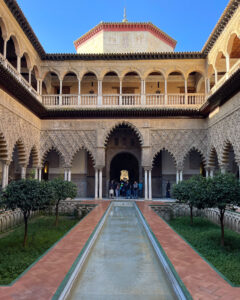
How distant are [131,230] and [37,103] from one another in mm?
7972

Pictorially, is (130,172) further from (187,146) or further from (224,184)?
(224,184)

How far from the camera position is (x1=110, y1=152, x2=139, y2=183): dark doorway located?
17984 millimetres

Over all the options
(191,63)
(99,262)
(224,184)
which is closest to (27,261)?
(99,262)

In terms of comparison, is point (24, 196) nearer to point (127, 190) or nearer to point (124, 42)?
point (127, 190)

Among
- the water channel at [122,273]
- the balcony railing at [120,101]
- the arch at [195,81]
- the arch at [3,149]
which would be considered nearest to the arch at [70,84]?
the balcony railing at [120,101]

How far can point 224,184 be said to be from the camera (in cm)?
578

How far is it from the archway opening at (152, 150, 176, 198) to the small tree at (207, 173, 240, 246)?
9783 mm

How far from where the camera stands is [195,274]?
3.56 meters

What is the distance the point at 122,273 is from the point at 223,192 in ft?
9.94

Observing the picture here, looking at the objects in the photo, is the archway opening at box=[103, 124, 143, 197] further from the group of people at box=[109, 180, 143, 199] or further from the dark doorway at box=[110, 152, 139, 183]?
the dark doorway at box=[110, 152, 139, 183]

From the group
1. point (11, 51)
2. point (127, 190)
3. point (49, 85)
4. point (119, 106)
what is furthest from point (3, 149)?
point (127, 190)

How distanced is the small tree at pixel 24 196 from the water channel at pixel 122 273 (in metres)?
1.66

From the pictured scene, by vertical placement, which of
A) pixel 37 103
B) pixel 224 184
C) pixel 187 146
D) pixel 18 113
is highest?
pixel 37 103

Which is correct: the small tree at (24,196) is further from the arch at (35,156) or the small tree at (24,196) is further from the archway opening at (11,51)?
the archway opening at (11,51)
